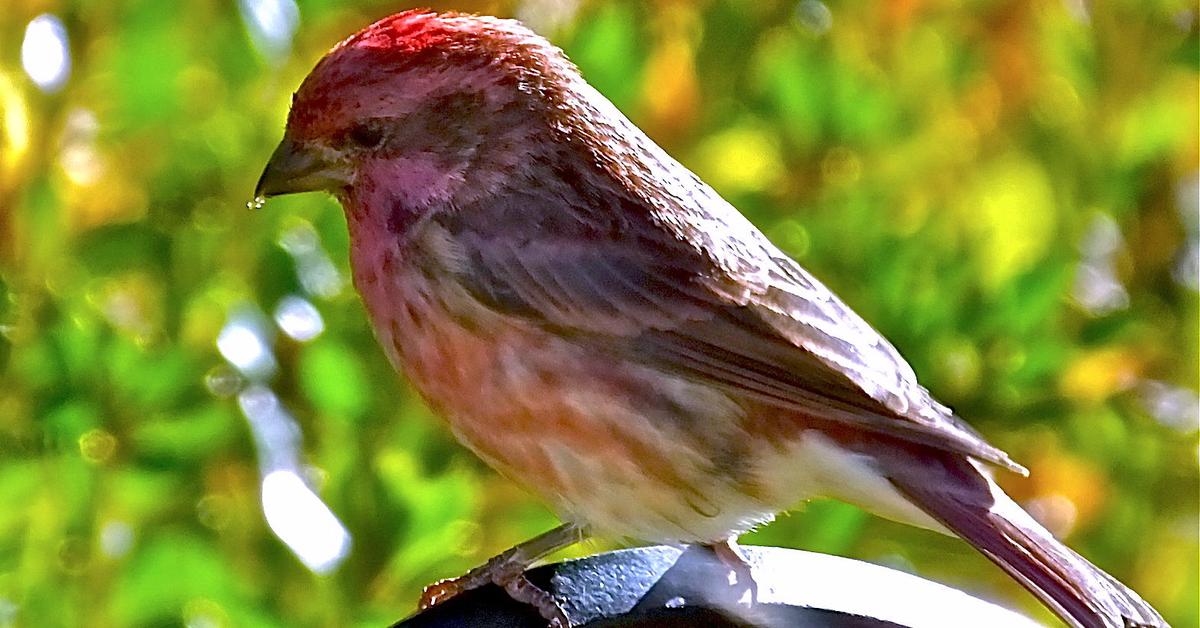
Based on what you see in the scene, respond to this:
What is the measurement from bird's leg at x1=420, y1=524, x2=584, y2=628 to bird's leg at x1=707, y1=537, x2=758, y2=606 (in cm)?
16

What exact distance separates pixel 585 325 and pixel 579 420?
111 millimetres

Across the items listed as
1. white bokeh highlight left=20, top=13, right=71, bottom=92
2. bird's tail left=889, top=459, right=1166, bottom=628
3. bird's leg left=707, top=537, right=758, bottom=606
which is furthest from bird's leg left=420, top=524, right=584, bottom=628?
white bokeh highlight left=20, top=13, right=71, bottom=92

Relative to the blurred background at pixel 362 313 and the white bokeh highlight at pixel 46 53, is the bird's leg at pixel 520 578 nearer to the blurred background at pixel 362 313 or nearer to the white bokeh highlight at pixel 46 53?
the blurred background at pixel 362 313

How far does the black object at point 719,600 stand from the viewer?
1.37 meters

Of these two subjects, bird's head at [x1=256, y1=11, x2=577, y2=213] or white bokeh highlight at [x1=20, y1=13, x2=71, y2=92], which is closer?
bird's head at [x1=256, y1=11, x2=577, y2=213]

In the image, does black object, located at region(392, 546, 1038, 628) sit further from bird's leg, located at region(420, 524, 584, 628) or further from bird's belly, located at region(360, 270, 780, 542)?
bird's belly, located at region(360, 270, 780, 542)

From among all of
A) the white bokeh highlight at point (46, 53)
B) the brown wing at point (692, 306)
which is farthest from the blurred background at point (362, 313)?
the brown wing at point (692, 306)

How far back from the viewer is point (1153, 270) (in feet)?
8.64

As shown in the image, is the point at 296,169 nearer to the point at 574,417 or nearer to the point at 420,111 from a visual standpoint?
the point at 420,111

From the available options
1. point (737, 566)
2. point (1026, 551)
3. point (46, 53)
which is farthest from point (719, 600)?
point (46, 53)

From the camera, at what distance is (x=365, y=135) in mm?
1707

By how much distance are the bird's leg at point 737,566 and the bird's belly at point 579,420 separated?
0.04 m

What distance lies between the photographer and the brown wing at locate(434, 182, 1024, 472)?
1.62 metres

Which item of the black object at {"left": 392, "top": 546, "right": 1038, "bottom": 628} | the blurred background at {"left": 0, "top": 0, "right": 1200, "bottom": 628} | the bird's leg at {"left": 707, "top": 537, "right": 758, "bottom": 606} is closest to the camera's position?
the black object at {"left": 392, "top": 546, "right": 1038, "bottom": 628}
